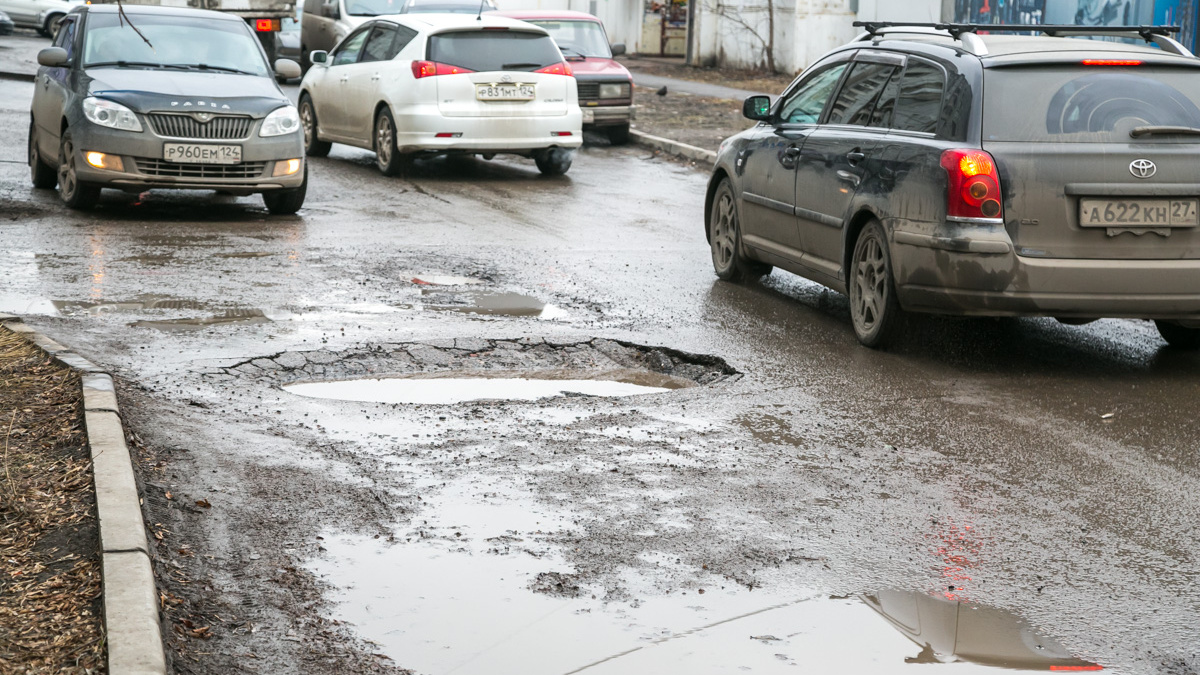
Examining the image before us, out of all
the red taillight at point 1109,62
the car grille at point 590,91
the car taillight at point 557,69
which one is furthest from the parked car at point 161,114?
the car grille at point 590,91

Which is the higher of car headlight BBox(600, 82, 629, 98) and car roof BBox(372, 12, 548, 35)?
car roof BBox(372, 12, 548, 35)

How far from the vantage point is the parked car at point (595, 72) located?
20547 millimetres

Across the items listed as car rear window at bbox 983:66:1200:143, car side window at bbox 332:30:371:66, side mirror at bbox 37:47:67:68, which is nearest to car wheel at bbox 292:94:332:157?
car side window at bbox 332:30:371:66

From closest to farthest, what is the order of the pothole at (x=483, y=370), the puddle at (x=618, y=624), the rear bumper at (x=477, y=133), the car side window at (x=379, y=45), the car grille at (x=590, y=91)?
the puddle at (x=618, y=624) < the pothole at (x=483, y=370) < the rear bumper at (x=477, y=133) < the car side window at (x=379, y=45) < the car grille at (x=590, y=91)

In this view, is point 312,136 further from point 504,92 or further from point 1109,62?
point 1109,62

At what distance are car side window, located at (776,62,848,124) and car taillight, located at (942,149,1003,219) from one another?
1868 millimetres

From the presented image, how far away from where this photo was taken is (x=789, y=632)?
4172 millimetres

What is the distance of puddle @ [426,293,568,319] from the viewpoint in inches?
348

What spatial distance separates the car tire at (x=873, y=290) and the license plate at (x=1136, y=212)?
3.32 feet

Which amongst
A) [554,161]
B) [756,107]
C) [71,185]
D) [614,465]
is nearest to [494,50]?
[554,161]

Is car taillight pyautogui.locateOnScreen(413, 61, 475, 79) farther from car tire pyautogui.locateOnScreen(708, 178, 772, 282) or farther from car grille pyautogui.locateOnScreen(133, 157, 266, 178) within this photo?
car tire pyautogui.locateOnScreen(708, 178, 772, 282)

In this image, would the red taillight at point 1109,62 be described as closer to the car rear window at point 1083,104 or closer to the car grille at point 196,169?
the car rear window at point 1083,104

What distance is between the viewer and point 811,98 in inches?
372

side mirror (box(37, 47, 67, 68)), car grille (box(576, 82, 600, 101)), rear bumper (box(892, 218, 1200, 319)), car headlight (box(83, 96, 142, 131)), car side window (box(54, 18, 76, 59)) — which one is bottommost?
car grille (box(576, 82, 600, 101))
